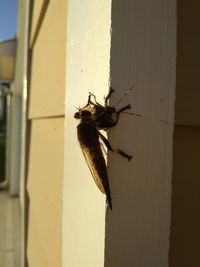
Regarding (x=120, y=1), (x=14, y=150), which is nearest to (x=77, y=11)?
(x=120, y=1)

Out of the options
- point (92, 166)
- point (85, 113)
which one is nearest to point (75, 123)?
point (85, 113)

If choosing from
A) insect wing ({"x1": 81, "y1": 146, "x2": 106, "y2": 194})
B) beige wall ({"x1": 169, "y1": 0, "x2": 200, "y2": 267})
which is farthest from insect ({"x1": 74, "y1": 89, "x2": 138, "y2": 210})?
beige wall ({"x1": 169, "y1": 0, "x2": 200, "y2": 267})

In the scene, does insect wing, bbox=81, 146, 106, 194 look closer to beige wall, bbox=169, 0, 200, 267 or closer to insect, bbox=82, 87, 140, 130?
insect, bbox=82, 87, 140, 130

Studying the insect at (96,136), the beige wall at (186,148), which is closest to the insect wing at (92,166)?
the insect at (96,136)

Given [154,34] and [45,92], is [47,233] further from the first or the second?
[154,34]

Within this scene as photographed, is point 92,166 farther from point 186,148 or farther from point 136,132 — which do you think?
point 186,148

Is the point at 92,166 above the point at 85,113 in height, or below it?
below

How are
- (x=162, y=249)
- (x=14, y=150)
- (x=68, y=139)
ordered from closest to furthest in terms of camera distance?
1. (x=162, y=249)
2. (x=68, y=139)
3. (x=14, y=150)

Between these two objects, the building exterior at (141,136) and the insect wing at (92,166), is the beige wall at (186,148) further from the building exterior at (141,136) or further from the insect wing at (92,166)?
the insect wing at (92,166)
